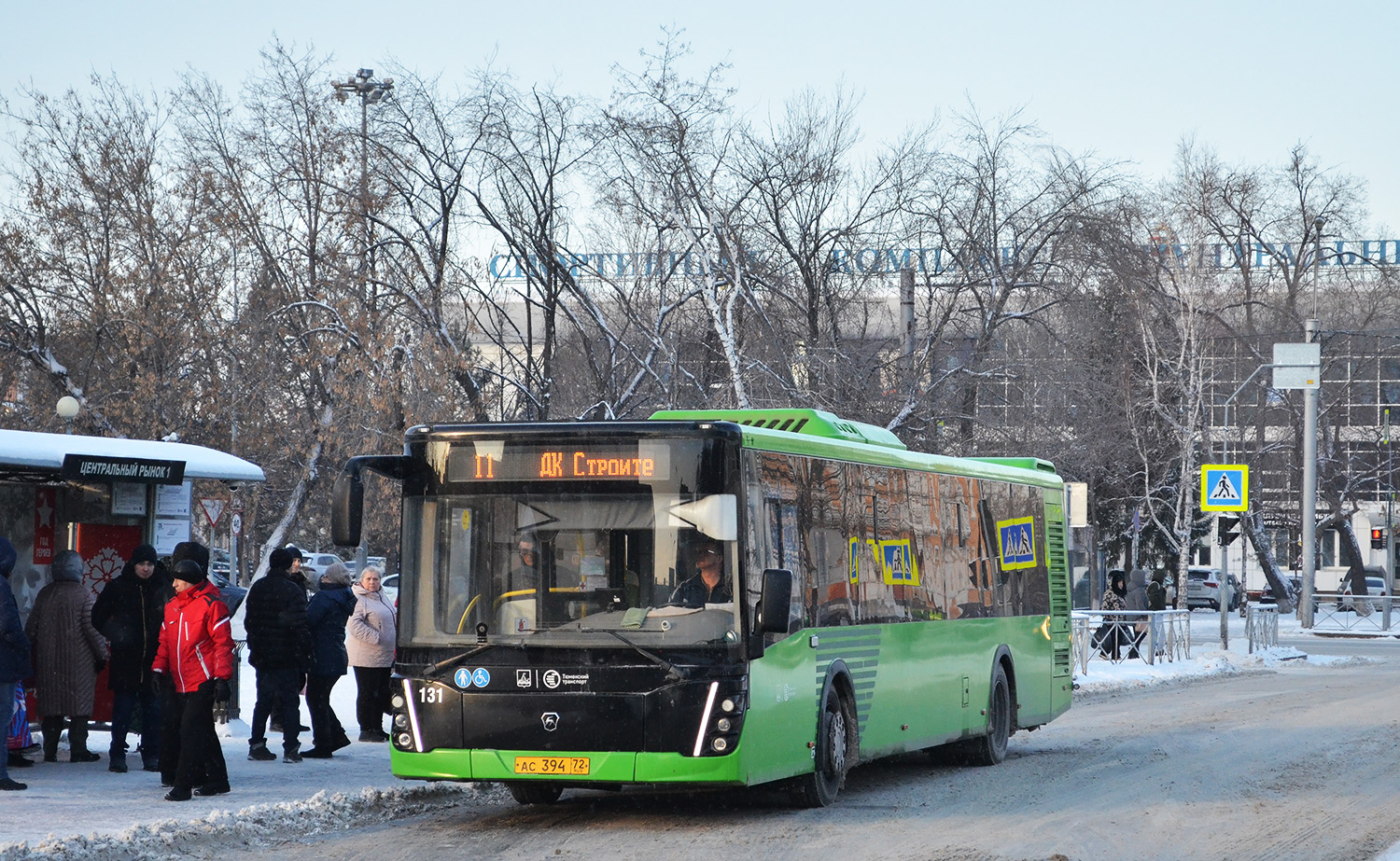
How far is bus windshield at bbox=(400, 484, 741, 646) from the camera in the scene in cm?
998

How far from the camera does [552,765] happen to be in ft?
32.7

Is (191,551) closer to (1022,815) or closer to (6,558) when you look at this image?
(6,558)

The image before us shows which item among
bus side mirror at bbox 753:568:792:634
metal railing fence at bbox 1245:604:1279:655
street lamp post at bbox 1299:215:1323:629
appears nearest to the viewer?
bus side mirror at bbox 753:568:792:634

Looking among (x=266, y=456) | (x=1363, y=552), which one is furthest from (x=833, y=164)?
(x=1363, y=552)

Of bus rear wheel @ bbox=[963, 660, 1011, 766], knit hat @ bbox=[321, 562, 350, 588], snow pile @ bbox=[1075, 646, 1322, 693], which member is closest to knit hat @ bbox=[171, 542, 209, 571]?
knit hat @ bbox=[321, 562, 350, 588]

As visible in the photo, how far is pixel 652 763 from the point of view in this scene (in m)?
9.89

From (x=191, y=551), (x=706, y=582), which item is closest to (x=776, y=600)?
(x=706, y=582)

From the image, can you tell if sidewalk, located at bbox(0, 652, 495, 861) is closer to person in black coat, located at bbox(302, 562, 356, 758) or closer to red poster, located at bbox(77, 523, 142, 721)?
person in black coat, located at bbox(302, 562, 356, 758)

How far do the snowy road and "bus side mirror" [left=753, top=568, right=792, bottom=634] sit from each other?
4.02ft

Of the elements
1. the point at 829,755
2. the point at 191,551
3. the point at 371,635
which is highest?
the point at 191,551

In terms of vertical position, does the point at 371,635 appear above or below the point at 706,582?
below

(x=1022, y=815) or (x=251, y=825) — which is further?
(x=1022, y=815)

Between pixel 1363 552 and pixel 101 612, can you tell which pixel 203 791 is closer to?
pixel 101 612

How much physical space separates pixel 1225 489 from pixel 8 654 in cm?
2209
